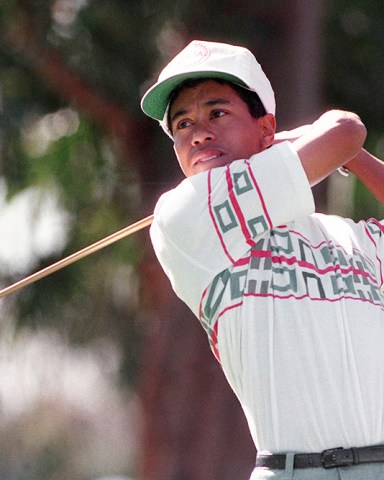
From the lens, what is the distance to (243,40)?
256 inches

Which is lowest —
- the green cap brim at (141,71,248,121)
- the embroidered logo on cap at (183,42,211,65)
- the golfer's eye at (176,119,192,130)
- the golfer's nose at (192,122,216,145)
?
the golfer's nose at (192,122,216,145)

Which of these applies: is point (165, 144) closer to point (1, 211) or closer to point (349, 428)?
point (1, 211)

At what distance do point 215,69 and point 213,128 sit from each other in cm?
11

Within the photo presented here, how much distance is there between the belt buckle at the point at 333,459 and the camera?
239 centimetres

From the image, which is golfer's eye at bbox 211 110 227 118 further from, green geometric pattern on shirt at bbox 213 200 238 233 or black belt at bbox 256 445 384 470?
black belt at bbox 256 445 384 470

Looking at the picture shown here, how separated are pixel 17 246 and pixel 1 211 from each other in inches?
7.3

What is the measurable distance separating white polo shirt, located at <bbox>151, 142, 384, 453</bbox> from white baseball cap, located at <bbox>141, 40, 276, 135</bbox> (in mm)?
218

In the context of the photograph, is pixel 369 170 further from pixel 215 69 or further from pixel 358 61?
pixel 358 61

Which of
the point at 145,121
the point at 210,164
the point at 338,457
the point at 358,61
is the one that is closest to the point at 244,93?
the point at 210,164

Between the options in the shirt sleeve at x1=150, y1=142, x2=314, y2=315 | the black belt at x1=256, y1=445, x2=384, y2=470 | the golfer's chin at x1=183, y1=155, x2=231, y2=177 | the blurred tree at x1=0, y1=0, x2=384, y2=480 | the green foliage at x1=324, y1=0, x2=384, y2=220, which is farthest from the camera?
→ the green foliage at x1=324, y1=0, x2=384, y2=220

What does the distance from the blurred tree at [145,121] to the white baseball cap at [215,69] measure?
3.45 metres

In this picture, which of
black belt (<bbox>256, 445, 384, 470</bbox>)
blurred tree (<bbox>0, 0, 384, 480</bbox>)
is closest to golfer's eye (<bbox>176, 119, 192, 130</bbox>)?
black belt (<bbox>256, 445, 384, 470</bbox>)

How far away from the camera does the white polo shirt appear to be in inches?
95.7

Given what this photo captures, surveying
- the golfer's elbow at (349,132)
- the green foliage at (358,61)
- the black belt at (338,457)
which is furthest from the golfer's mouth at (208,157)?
the green foliage at (358,61)
